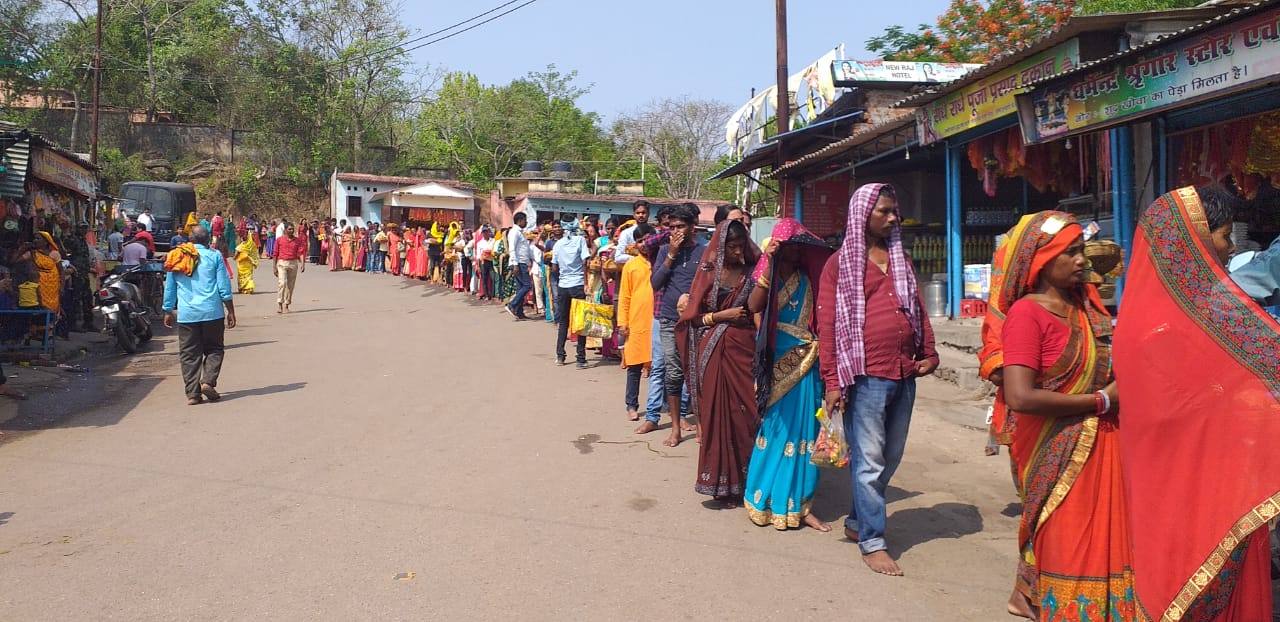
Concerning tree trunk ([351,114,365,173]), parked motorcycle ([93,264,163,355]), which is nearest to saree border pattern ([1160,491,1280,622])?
parked motorcycle ([93,264,163,355])

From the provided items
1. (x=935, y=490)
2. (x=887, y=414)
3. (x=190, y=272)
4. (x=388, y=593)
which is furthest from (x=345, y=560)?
(x=190, y=272)

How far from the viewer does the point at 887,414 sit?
441 cm

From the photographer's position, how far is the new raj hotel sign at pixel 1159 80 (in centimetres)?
673

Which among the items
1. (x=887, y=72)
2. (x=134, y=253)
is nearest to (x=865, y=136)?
(x=887, y=72)

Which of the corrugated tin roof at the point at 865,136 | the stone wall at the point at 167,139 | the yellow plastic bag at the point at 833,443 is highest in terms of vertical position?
the stone wall at the point at 167,139

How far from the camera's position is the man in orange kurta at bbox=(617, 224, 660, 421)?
7.89m

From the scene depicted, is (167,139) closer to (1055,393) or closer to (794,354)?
(794,354)

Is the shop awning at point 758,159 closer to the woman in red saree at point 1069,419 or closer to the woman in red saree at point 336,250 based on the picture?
the woman in red saree at point 336,250

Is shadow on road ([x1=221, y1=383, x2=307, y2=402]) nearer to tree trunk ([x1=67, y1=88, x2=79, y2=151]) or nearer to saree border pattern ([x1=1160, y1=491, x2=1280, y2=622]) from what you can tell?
saree border pattern ([x1=1160, y1=491, x2=1280, y2=622])

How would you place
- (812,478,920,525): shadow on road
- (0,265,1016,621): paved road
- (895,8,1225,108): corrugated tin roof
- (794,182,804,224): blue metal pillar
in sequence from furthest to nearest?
1. (794,182,804,224): blue metal pillar
2. (895,8,1225,108): corrugated tin roof
3. (812,478,920,525): shadow on road
4. (0,265,1016,621): paved road

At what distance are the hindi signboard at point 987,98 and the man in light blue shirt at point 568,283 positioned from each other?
4.64 metres

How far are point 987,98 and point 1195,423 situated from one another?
8.46m

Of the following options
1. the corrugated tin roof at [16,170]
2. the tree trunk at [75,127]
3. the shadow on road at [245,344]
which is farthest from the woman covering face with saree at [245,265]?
the tree trunk at [75,127]

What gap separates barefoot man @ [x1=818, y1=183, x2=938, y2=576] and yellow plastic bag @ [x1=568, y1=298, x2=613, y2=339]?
5.89 m
